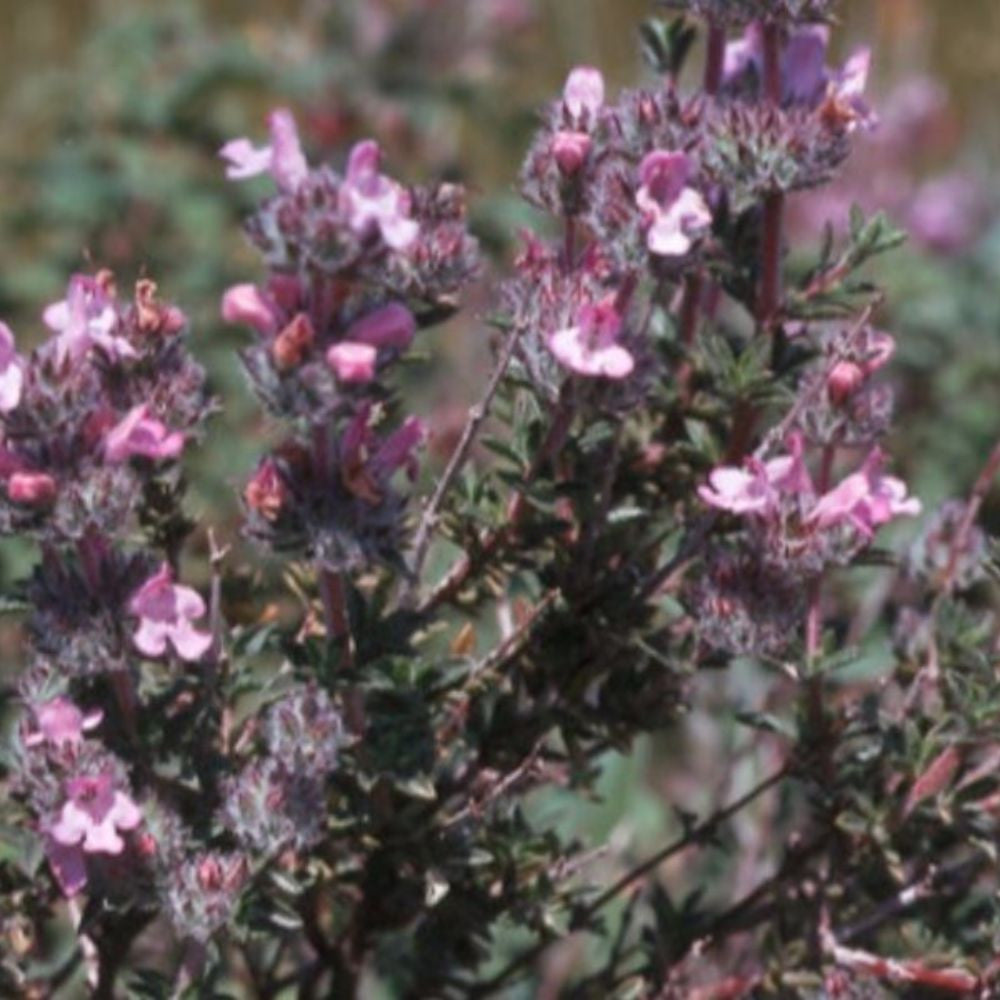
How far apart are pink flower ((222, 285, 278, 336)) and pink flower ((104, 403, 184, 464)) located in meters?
0.10

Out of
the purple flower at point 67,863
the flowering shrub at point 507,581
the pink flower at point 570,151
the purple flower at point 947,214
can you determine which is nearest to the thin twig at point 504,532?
the flowering shrub at point 507,581

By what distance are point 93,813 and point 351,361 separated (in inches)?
10.2

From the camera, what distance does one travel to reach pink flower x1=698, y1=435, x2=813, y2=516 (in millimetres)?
1151

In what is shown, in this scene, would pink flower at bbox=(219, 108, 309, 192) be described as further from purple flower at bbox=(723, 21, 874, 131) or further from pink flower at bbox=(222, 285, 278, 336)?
purple flower at bbox=(723, 21, 874, 131)

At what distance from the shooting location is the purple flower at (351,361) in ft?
3.12

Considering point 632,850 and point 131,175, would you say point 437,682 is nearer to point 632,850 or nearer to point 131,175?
point 632,850

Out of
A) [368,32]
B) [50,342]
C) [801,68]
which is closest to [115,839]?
[50,342]

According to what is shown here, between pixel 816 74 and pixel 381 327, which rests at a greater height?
pixel 816 74

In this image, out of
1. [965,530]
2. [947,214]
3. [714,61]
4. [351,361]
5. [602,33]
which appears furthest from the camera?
[602,33]

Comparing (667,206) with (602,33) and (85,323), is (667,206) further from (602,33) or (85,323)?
(602,33)

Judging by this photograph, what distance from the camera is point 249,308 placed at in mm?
976

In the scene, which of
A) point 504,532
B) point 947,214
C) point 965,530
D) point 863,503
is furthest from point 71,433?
point 947,214

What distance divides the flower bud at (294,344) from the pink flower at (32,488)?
131mm

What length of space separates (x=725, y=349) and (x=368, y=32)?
199cm
